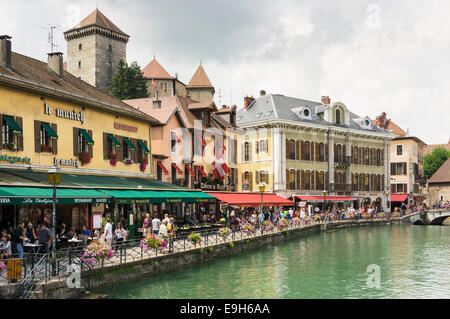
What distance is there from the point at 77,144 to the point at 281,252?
12.6m

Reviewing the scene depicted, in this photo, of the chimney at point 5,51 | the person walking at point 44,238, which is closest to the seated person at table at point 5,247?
the person walking at point 44,238

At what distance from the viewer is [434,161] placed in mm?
84438

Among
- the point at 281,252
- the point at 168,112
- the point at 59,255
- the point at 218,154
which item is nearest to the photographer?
the point at 59,255

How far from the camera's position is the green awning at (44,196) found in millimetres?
17625

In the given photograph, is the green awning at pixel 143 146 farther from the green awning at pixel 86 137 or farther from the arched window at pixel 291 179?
the arched window at pixel 291 179

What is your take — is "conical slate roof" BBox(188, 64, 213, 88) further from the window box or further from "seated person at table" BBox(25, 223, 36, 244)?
"seated person at table" BBox(25, 223, 36, 244)

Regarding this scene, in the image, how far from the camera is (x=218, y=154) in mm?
41344

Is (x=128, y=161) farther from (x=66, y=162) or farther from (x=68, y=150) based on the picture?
(x=66, y=162)

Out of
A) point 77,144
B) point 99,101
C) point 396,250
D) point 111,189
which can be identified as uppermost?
point 99,101

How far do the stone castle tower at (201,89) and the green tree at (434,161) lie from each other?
36482 mm

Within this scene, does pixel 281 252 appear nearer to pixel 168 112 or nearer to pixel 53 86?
pixel 168 112

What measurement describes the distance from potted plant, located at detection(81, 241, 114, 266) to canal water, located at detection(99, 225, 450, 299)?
111 cm

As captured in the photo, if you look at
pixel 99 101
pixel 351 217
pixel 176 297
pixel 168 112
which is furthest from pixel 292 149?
pixel 176 297

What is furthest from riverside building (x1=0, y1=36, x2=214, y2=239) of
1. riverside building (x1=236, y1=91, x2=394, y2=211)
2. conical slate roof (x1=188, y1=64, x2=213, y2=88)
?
conical slate roof (x1=188, y1=64, x2=213, y2=88)
